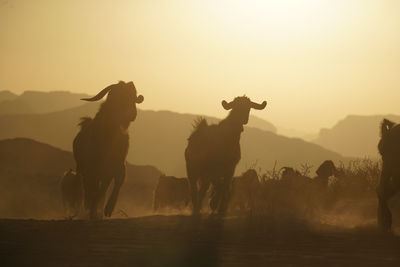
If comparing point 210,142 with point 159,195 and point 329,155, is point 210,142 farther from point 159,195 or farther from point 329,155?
point 329,155

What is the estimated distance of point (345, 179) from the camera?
2055 cm

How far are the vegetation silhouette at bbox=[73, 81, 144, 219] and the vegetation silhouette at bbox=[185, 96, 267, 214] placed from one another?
236 cm

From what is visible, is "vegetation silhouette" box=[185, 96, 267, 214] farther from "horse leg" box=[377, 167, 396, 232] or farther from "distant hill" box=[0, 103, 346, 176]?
"distant hill" box=[0, 103, 346, 176]

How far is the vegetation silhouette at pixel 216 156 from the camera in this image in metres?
14.9

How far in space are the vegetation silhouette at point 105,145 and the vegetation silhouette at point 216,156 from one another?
7.75ft

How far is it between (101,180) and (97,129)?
92cm

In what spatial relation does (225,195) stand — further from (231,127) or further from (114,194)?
(114,194)

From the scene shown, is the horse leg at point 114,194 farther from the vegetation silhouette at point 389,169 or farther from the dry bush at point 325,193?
the vegetation silhouette at point 389,169

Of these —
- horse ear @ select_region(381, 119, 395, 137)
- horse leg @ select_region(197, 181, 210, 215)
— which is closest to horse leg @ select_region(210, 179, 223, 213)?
horse leg @ select_region(197, 181, 210, 215)

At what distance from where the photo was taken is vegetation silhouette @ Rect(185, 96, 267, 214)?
1485cm

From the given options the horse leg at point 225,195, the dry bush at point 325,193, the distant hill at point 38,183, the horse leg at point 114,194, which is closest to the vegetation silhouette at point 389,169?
the dry bush at point 325,193

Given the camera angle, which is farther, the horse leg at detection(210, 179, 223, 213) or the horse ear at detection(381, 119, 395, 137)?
the horse leg at detection(210, 179, 223, 213)

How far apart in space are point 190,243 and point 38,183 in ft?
103

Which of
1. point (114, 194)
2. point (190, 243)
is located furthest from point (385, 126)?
point (190, 243)
